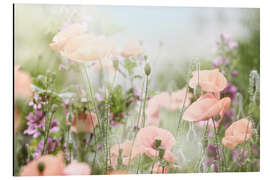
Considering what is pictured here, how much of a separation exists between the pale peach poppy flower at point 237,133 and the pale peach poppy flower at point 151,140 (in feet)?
1.13

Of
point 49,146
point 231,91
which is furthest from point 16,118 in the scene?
point 231,91

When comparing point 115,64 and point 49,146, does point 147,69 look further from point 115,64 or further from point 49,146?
point 49,146

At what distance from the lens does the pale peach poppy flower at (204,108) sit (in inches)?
93.1

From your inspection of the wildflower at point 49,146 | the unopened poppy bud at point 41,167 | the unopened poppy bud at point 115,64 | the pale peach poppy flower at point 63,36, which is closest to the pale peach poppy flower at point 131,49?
the unopened poppy bud at point 115,64

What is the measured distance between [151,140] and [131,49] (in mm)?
542

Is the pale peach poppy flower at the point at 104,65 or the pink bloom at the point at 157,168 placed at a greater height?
the pale peach poppy flower at the point at 104,65

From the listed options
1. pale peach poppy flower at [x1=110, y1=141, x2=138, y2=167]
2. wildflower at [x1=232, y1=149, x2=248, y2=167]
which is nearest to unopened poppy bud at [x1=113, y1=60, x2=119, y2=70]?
pale peach poppy flower at [x1=110, y1=141, x2=138, y2=167]

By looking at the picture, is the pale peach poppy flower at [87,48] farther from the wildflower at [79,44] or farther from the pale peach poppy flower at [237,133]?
the pale peach poppy flower at [237,133]

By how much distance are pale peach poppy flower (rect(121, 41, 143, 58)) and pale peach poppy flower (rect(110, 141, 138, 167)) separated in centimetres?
51

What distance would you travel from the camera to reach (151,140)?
7.67 feet

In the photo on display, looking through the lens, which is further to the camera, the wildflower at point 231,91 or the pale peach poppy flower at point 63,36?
the wildflower at point 231,91

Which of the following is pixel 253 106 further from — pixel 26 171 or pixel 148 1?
pixel 26 171
